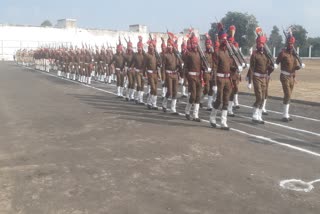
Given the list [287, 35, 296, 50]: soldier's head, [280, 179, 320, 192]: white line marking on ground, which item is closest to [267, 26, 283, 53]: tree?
[287, 35, 296, 50]: soldier's head

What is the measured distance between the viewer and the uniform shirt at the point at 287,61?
1169cm

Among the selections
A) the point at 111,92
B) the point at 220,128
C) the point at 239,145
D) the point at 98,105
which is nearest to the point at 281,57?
the point at 220,128

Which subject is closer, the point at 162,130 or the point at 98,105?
the point at 162,130

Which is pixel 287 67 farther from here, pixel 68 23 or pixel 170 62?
pixel 68 23

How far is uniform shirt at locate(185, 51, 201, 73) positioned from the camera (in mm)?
11375

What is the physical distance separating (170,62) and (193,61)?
1.70m

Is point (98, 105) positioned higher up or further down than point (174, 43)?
further down

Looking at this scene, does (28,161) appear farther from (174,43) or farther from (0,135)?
(174,43)

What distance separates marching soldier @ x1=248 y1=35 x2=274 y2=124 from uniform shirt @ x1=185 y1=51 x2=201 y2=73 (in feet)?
4.97

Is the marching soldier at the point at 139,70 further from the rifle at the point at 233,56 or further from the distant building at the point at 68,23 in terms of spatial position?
the distant building at the point at 68,23

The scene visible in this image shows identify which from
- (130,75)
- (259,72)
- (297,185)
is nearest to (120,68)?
(130,75)

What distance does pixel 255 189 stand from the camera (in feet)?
19.1

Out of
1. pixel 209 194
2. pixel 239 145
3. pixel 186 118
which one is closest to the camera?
pixel 209 194

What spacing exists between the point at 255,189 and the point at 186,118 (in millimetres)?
5963
